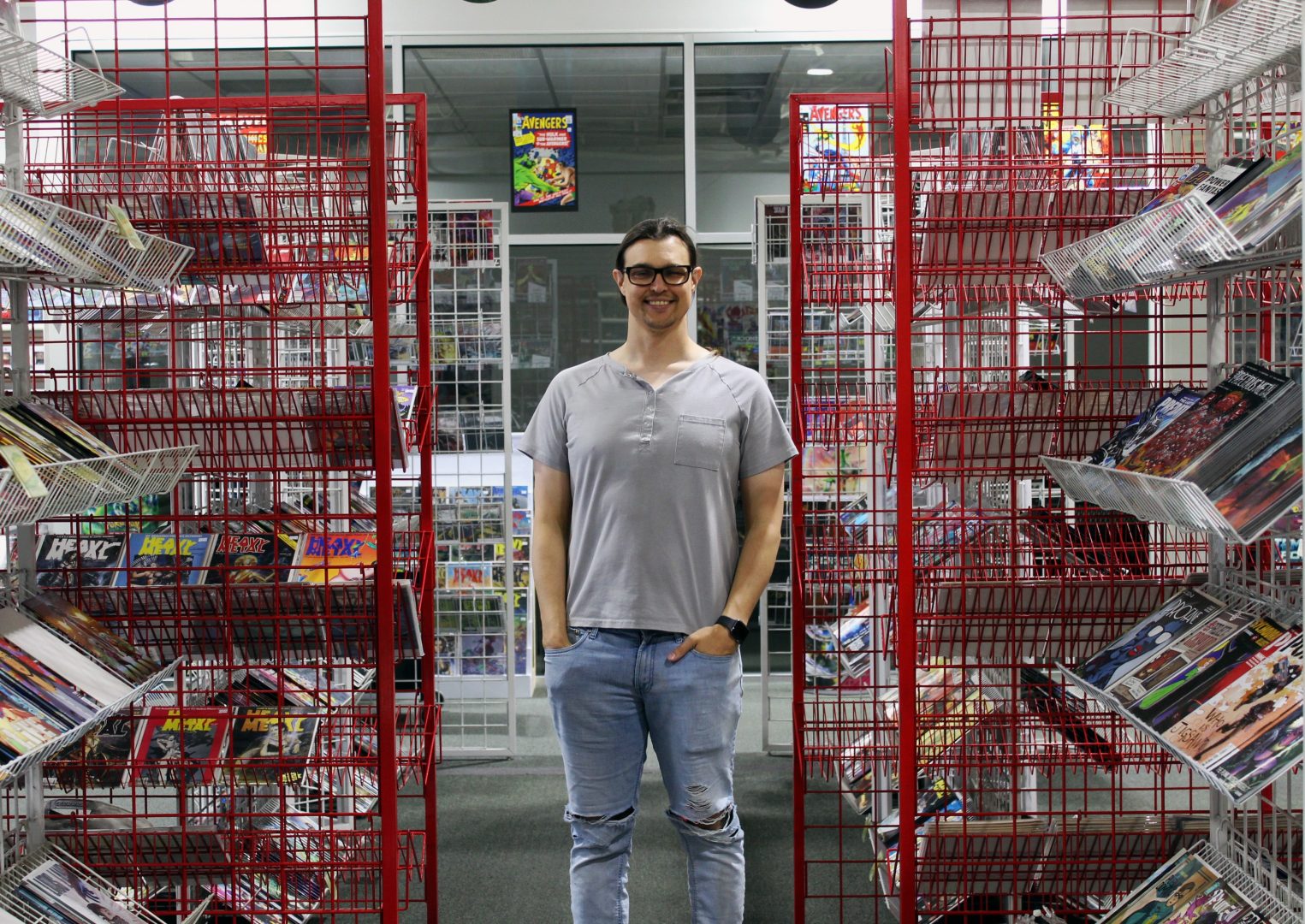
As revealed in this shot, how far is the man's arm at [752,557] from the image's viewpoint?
228cm

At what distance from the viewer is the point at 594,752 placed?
2311 mm

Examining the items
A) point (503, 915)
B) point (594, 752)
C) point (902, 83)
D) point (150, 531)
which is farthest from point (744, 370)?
point (503, 915)

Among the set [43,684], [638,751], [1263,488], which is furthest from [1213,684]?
[43,684]

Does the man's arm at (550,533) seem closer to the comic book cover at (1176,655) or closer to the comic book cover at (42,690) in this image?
the comic book cover at (42,690)

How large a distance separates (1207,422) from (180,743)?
233 cm

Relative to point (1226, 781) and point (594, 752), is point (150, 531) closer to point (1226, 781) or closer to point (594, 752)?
point (594, 752)

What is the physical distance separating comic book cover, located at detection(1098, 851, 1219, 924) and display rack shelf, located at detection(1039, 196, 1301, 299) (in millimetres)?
1154

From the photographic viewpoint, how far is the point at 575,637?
235 centimetres

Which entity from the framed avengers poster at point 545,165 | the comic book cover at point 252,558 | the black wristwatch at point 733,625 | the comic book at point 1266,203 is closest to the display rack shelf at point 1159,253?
the comic book at point 1266,203

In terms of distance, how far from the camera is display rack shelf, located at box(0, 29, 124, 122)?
2.17 meters

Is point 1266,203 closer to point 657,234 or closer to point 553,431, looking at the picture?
point 657,234

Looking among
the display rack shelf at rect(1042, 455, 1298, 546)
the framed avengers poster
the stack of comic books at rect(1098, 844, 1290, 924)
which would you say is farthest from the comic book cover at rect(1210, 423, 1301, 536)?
the framed avengers poster

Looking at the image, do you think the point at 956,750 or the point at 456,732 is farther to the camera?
the point at 456,732

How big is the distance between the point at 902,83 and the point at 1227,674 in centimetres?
138
